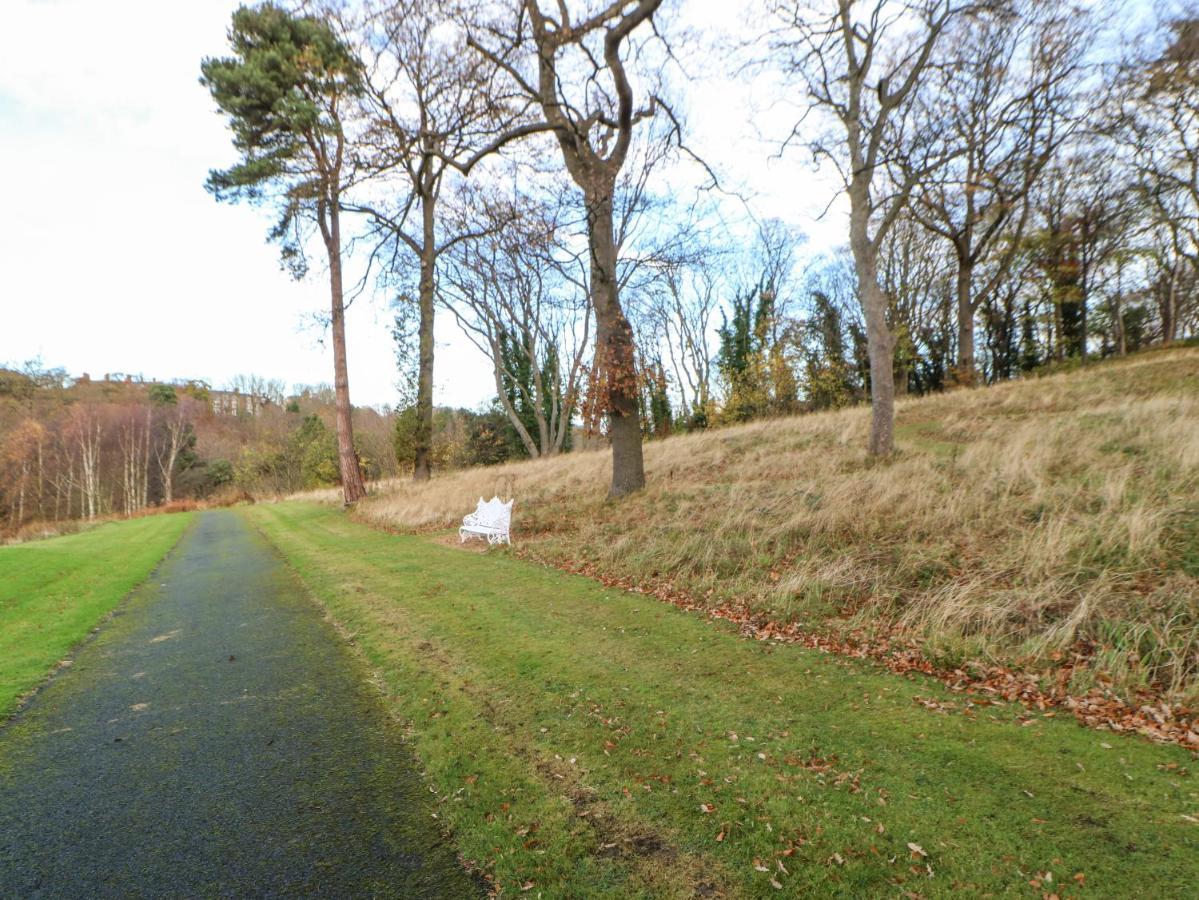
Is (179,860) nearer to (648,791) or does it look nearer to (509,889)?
(509,889)

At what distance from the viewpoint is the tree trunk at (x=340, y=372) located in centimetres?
1888

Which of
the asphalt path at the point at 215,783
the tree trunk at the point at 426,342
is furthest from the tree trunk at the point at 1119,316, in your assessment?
the asphalt path at the point at 215,783

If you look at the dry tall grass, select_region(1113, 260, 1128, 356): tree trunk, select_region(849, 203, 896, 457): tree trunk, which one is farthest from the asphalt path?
select_region(1113, 260, 1128, 356): tree trunk

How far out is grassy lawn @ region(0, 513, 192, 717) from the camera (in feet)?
18.6

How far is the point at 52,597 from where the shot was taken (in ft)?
27.9

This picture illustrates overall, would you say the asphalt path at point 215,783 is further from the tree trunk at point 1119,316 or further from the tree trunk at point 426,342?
the tree trunk at point 1119,316

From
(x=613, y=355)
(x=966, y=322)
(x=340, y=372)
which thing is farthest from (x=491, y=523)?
(x=966, y=322)

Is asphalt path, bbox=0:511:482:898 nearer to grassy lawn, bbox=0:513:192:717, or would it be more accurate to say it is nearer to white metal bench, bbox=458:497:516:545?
grassy lawn, bbox=0:513:192:717

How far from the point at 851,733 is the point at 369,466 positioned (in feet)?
140

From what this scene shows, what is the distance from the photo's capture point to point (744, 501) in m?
9.58

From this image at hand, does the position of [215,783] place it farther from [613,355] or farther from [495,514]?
[613,355]

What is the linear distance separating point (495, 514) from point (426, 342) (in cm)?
1166

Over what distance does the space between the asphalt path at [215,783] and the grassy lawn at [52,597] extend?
0.32 m

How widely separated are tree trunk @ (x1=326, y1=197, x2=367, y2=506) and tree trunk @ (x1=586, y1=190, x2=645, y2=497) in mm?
9842
